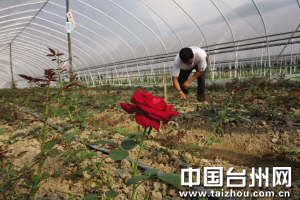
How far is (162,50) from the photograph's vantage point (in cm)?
939

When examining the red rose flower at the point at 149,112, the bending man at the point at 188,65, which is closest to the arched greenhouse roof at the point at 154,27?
the bending man at the point at 188,65

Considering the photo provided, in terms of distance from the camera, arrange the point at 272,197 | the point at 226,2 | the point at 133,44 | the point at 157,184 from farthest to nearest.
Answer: the point at 133,44 < the point at 226,2 < the point at 157,184 < the point at 272,197

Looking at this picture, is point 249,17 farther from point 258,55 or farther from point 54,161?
point 54,161

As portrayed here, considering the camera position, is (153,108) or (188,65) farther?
(188,65)

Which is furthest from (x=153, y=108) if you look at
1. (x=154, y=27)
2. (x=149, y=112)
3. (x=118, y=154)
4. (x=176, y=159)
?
(x=154, y=27)

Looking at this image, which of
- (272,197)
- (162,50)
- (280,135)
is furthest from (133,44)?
(272,197)

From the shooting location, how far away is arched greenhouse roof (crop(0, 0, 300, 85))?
6021mm

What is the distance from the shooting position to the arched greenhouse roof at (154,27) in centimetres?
602

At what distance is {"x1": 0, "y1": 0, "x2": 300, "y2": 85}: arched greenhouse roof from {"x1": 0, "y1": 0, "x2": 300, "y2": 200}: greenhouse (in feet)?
0.17

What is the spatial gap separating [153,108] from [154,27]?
8.45 m

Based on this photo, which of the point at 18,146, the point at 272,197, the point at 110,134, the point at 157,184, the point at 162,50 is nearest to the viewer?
the point at 272,197

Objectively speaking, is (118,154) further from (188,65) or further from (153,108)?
(188,65)

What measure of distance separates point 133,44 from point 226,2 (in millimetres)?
5427

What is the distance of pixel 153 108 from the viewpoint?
1.88 ft
